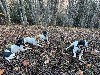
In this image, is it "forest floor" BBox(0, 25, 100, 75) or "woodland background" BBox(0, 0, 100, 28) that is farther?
"woodland background" BBox(0, 0, 100, 28)

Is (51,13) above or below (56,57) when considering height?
above

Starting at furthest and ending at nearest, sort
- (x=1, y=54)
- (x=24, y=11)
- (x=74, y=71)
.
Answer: (x=24, y=11), (x=1, y=54), (x=74, y=71)

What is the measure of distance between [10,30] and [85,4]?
2.19m

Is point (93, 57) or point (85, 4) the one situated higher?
point (85, 4)

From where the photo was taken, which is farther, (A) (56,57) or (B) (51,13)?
(B) (51,13)

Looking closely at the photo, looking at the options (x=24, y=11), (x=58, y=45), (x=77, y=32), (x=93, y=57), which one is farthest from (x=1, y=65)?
(x=24, y=11)

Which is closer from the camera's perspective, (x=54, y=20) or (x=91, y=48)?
(x=91, y=48)

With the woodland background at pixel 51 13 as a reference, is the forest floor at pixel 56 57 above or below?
below

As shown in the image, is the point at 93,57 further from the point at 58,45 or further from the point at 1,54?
the point at 1,54

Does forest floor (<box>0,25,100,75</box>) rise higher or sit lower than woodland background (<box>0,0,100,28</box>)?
lower

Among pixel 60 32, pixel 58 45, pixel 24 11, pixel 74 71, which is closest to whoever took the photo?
pixel 74 71

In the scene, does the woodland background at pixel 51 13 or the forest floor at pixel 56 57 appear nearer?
the forest floor at pixel 56 57

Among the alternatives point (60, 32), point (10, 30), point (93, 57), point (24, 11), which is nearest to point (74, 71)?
point (93, 57)

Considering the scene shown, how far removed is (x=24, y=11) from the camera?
778 centimetres
